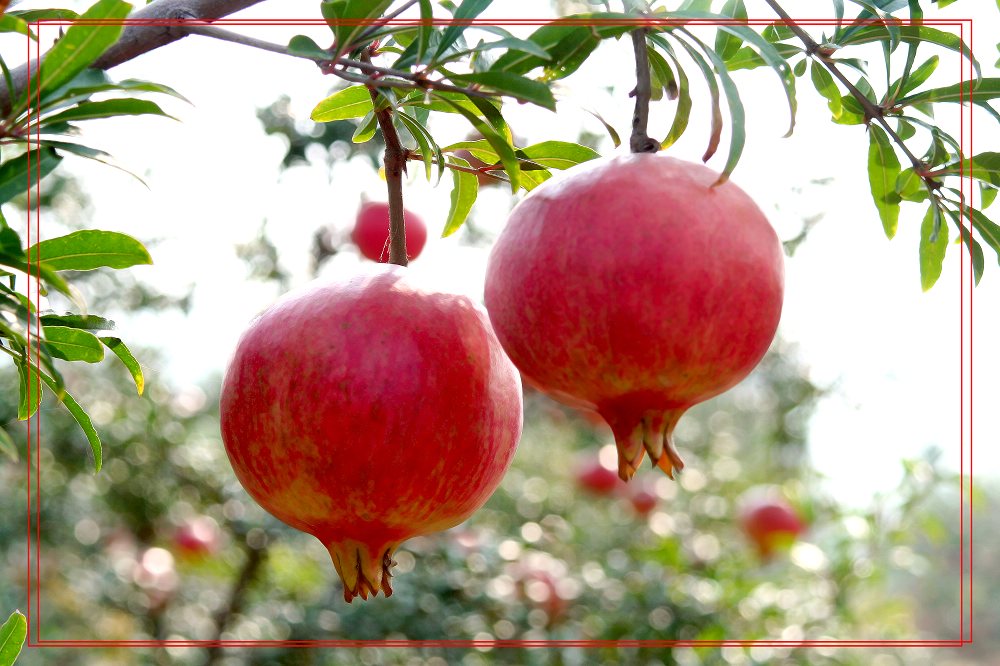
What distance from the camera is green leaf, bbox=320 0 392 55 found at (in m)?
0.54

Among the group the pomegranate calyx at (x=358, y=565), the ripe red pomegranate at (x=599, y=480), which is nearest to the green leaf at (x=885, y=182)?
the pomegranate calyx at (x=358, y=565)

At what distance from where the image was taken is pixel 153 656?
2.12m

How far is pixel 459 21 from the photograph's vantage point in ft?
1.84

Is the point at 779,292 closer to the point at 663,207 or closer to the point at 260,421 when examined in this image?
the point at 663,207

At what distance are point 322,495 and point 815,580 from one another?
1.95 meters

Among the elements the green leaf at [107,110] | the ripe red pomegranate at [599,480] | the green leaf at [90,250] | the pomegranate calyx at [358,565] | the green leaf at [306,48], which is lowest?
the ripe red pomegranate at [599,480]

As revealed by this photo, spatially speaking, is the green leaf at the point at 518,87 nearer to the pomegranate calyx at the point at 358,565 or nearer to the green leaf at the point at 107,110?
the green leaf at the point at 107,110

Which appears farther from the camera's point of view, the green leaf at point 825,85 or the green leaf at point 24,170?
the green leaf at point 825,85

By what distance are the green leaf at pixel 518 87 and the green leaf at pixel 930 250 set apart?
1.36 ft

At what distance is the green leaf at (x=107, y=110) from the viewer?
0.50m

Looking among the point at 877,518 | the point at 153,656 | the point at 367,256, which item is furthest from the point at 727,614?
the point at 153,656

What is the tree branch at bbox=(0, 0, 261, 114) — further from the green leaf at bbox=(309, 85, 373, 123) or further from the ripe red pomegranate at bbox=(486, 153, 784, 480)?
the ripe red pomegranate at bbox=(486, 153, 784, 480)

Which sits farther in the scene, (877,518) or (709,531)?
(709,531)

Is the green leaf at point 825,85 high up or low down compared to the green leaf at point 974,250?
up
